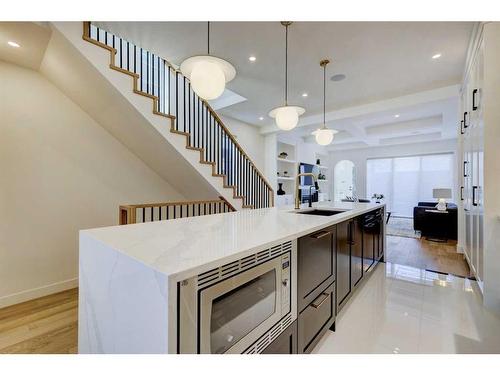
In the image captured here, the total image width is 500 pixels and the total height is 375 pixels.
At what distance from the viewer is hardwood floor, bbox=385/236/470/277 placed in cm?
325

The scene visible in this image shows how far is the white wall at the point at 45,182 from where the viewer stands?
7.89 feet

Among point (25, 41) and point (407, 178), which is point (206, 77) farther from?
point (407, 178)

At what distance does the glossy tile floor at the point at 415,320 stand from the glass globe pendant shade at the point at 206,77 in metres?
2.05

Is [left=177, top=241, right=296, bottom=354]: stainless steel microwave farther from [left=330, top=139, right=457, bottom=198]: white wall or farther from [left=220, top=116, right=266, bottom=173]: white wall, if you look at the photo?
[left=330, top=139, right=457, bottom=198]: white wall

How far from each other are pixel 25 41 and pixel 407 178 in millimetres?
9898

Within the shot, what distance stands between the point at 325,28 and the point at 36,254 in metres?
4.03

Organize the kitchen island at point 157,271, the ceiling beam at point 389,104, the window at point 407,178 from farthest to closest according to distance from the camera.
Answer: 1. the window at point 407,178
2. the ceiling beam at point 389,104
3. the kitchen island at point 157,271

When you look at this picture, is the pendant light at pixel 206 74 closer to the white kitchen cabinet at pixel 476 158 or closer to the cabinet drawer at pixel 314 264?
the cabinet drawer at pixel 314 264

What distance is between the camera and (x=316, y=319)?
1558 mm

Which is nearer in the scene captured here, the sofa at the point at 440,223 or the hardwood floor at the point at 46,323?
the hardwood floor at the point at 46,323

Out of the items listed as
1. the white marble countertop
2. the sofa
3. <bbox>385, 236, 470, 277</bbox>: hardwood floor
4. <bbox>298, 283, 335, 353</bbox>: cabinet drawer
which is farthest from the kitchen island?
the sofa

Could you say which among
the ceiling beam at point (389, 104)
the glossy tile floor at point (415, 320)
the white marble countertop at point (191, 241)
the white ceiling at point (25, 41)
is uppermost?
the ceiling beam at point (389, 104)

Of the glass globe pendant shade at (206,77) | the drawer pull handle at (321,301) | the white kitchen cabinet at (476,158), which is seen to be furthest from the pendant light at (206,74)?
the white kitchen cabinet at (476,158)
